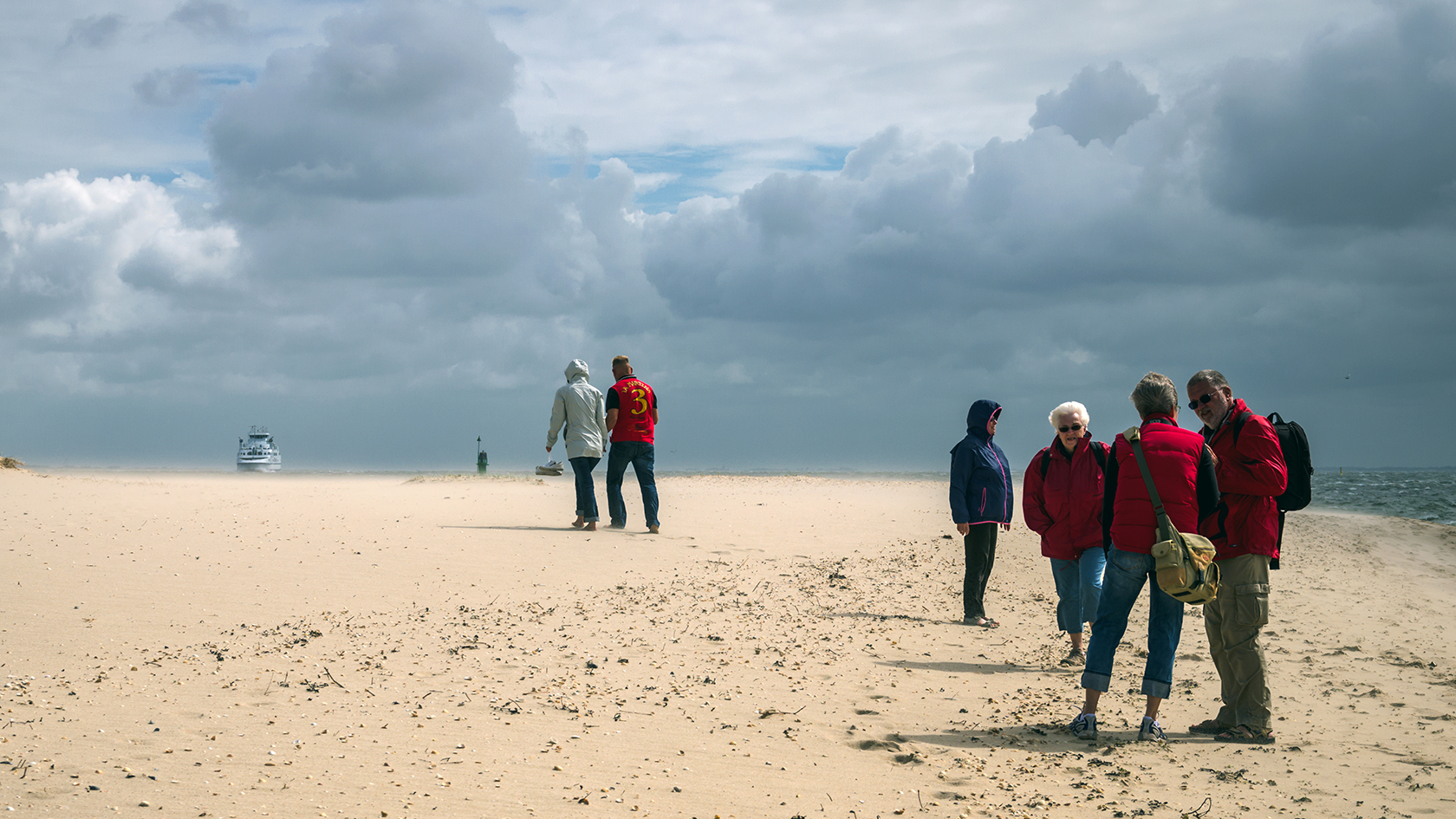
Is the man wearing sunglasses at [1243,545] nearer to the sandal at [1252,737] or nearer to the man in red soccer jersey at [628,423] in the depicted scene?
the sandal at [1252,737]

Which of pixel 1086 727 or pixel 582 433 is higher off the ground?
pixel 582 433

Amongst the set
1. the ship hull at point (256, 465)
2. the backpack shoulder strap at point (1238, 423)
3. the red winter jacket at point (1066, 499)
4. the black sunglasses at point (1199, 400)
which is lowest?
the ship hull at point (256, 465)

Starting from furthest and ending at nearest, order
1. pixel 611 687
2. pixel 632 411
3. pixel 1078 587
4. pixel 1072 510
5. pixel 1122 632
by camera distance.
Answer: pixel 632 411
pixel 1078 587
pixel 1072 510
pixel 611 687
pixel 1122 632

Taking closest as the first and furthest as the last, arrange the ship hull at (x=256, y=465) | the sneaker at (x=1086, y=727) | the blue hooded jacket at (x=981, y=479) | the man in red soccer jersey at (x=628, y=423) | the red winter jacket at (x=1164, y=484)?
the red winter jacket at (x=1164, y=484) < the sneaker at (x=1086, y=727) < the blue hooded jacket at (x=981, y=479) < the man in red soccer jersey at (x=628, y=423) < the ship hull at (x=256, y=465)

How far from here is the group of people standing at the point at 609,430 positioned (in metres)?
13.6

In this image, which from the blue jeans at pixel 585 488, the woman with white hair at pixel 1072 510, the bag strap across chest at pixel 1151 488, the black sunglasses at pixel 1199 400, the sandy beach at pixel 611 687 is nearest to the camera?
the sandy beach at pixel 611 687

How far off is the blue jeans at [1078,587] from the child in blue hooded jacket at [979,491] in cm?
122

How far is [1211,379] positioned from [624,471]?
910 cm

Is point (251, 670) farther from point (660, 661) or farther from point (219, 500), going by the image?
point (219, 500)

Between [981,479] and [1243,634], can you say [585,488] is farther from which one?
[1243,634]

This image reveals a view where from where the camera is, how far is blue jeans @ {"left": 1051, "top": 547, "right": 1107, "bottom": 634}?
770 cm

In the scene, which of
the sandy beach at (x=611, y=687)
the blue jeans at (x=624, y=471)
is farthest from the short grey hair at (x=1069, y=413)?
the blue jeans at (x=624, y=471)

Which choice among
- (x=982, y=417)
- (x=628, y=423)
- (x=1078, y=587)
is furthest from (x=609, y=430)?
(x=1078, y=587)

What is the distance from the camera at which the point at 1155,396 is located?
588cm
